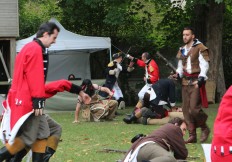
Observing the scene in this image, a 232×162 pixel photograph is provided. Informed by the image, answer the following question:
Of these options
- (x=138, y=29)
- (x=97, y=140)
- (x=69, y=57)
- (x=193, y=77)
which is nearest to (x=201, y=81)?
(x=193, y=77)

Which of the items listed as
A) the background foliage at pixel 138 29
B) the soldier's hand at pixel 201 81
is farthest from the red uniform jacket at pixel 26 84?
the background foliage at pixel 138 29

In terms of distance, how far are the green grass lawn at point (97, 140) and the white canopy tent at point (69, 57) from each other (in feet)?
8.21

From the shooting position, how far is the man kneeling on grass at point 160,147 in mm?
6898

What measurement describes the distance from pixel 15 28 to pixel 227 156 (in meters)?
16.1

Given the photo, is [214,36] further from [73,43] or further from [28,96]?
[28,96]

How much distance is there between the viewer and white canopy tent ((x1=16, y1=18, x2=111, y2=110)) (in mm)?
19453

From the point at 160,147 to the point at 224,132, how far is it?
193cm

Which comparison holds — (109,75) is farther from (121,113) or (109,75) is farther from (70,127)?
(70,127)

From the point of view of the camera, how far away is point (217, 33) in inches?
812

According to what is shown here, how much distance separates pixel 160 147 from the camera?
277 inches

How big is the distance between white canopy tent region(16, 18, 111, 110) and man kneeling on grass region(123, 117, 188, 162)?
1199cm

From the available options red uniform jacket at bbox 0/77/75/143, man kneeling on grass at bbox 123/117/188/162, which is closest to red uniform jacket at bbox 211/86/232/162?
man kneeling on grass at bbox 123/117/188/162

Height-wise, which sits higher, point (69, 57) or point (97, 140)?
point (69, 57)

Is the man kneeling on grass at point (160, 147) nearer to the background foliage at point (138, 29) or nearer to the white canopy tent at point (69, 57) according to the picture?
the white canopy tent at point (69, 57)
